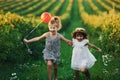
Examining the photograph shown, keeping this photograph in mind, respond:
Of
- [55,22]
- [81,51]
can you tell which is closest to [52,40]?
[55,22]

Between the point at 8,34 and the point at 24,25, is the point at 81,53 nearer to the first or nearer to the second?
the point at 8,34

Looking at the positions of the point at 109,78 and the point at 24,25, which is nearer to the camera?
the point at 109,78

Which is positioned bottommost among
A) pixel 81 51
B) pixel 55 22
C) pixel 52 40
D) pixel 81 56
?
pixel 81 56

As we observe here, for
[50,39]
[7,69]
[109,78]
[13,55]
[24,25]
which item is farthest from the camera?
[24,25]

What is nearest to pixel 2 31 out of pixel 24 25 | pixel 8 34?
pixel 8 34

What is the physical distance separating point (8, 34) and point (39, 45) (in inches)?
142

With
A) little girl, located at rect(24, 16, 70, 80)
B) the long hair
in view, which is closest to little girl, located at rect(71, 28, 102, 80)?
little girl, located at rect(24, 16, 70, 80)

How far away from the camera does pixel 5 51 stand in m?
13.3

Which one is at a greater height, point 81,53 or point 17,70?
point 81,53

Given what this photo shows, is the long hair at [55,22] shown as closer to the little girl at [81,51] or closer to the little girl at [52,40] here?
the little girl at [52,40]

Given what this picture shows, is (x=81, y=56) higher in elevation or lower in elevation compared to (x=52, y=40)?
lower

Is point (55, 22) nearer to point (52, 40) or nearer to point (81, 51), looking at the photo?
point (52, 40)

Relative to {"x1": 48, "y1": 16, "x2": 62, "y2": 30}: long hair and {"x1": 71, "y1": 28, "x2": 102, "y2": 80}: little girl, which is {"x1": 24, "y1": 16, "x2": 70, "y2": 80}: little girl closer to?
{"x1": 48, "y1": 16, "x2": 62, "y2": 30}: long hair

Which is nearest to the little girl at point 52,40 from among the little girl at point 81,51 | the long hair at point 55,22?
the long hair at point 55,22
